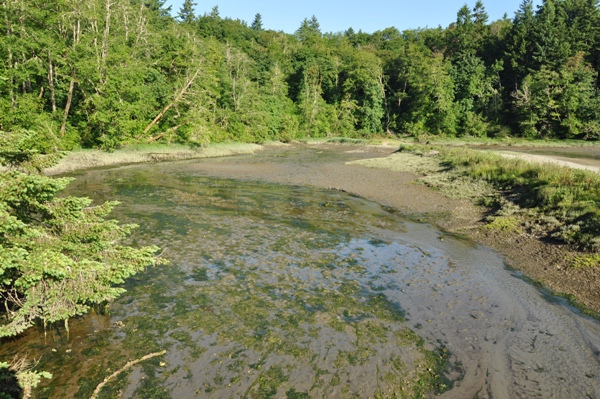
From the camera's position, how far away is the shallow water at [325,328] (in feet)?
21.1

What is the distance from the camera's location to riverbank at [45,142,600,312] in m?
11.3

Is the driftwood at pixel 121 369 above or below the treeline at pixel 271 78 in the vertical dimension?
below

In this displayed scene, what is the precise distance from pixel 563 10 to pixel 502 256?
328ft

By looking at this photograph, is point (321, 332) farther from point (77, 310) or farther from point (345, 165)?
point (345, 165)

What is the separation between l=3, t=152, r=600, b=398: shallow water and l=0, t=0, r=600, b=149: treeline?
25380mm

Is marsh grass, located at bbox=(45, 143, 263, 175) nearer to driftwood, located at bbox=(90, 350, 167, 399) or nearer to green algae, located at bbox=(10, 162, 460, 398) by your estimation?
green algae, located at bbox=(10, 162, 460, 398)

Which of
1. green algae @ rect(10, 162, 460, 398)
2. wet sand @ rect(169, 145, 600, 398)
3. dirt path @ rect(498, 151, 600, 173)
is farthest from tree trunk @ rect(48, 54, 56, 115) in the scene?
dirt path @ rect(498, 151, 600, 173)

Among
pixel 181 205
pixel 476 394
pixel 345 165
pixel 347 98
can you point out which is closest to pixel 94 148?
pixel 181 205

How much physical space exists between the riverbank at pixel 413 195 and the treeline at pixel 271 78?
5.99m

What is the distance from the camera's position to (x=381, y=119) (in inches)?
3334

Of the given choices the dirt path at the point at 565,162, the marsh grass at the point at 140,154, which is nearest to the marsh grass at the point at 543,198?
the dirt path at the point at 565,162

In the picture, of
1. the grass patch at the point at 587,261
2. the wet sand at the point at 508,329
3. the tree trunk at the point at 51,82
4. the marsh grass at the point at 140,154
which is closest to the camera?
the wet sand at the point at 508,329

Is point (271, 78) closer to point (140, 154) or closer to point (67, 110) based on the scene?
point (140, 154)

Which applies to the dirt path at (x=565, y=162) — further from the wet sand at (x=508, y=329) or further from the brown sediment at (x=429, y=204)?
the wet sand at (x=508, y=329)
